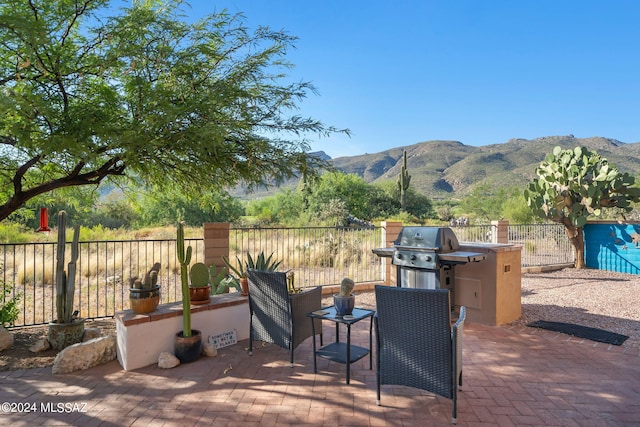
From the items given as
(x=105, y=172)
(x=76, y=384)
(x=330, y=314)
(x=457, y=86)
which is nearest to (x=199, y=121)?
(x=105, y=172)

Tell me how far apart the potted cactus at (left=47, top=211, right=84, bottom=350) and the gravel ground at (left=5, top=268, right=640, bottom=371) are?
0.64 ft

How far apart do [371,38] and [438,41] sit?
194 inches

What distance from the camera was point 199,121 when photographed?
398 centimetres

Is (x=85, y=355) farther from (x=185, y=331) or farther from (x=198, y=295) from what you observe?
(x=198, y=295)

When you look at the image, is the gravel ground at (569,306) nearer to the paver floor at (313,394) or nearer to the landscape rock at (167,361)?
the paver floor at (313,394)

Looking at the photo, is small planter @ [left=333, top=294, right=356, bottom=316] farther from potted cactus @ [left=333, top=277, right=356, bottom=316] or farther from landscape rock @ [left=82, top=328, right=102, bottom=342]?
landscape rock @ [left=82, top=328, right=102, bottom=342]

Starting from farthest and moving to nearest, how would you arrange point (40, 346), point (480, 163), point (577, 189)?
1. point (480, 163)
2. point (577, 189)
3. point (40, 346)

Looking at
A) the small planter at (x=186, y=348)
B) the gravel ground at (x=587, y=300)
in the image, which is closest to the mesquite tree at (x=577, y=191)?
the gravel ground at (x=587, y=300)

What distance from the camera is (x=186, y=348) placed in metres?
3.86

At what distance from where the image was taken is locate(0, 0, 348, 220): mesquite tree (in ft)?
11.2

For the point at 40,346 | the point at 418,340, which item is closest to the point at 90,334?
the point at 40,346

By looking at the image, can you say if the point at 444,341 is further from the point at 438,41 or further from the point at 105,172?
the point at 438,41

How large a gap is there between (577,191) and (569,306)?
5.27 meters

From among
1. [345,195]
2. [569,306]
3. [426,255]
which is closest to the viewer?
[426,255]
